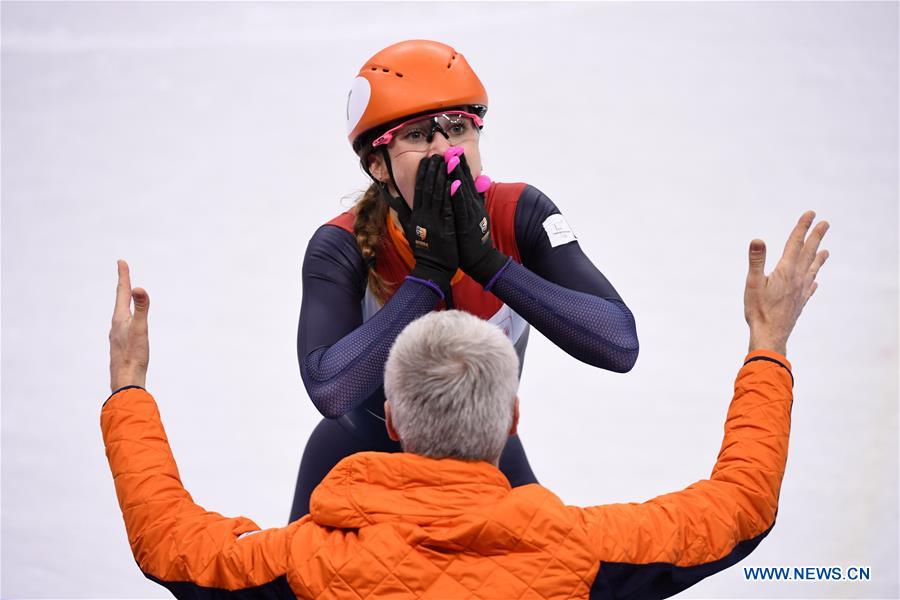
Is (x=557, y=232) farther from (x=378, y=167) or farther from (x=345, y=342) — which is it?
(x=345, y=342)

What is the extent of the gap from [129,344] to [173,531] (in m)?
0.46

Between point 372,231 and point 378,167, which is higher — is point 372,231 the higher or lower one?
the lower one

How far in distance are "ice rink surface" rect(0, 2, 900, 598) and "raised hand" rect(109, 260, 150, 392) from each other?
79.7 inches

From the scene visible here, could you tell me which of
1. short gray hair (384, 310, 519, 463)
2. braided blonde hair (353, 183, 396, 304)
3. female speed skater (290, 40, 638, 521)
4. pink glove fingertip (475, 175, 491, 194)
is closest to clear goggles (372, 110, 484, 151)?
female speed skater (290, 40, 638, 521)

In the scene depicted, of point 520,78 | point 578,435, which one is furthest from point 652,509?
point 520,78

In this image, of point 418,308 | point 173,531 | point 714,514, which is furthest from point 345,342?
point 714,514

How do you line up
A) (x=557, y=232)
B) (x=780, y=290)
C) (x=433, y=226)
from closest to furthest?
(x=780, y=290)
(x=433, y=226)
(x=557, y=232)

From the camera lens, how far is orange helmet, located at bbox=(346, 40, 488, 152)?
2.97m

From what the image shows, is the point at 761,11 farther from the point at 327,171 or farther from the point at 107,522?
the point at 107,522

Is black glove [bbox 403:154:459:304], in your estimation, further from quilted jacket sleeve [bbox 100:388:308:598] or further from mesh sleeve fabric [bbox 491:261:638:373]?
quilted jacket sleeve [bbox 100:388:308:598]

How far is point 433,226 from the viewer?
9.11 ft

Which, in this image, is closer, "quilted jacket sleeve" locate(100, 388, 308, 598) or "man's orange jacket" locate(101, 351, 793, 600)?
"man's orange jacket" locate(101, 351, 793, 600)

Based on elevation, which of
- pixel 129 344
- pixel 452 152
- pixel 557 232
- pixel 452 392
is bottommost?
pixel 452 392

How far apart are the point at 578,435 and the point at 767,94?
2.84m
